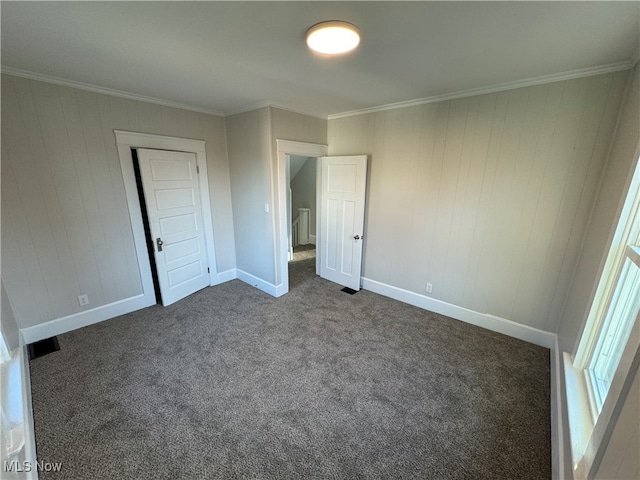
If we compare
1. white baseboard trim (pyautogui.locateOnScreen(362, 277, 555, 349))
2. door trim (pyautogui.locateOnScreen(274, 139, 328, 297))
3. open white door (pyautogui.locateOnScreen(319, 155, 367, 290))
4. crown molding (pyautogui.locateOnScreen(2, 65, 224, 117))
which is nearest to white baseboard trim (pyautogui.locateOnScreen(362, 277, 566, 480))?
white baseboard trim (pyautogui.locateOnScreen(362, 277, 555, 349))

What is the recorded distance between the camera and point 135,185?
2.90m

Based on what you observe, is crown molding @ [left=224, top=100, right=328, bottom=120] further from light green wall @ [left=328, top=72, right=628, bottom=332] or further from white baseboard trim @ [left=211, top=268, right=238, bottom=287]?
white baseboard trim @ [left=211, top=268, right=238, bottom=287]

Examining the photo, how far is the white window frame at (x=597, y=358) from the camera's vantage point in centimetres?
100

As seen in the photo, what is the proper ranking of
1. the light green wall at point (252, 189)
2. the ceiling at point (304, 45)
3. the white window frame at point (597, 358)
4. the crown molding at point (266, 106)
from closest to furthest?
the white window frame at point (597, 358)
the ceiling at point (304, 45)
the crown molding at point (266, 106)
the light green wall at point (252, 189)

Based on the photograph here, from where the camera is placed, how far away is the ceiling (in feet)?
4.16

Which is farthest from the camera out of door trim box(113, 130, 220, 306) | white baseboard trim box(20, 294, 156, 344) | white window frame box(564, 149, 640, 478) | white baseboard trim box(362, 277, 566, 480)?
door trim box(113, 130, 220, 306)

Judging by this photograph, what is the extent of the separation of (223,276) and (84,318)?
161cm

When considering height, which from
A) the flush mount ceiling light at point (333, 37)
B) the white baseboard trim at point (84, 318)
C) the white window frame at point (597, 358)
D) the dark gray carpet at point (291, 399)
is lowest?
the dark gray carpet at point (291, 399)

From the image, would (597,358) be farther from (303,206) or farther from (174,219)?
(303,206)

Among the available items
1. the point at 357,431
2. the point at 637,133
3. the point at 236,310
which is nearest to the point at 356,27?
the point at 637,133

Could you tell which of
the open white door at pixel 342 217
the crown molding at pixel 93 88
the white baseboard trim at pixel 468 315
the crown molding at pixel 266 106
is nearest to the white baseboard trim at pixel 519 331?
the white baseboard trim at pixel 468 315

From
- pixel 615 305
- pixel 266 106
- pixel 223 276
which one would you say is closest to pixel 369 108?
pixel 266 106

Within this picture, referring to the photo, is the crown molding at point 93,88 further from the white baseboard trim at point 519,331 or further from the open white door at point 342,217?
the white baseboard trim at point 519,331

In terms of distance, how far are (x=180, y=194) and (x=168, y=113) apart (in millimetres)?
937
